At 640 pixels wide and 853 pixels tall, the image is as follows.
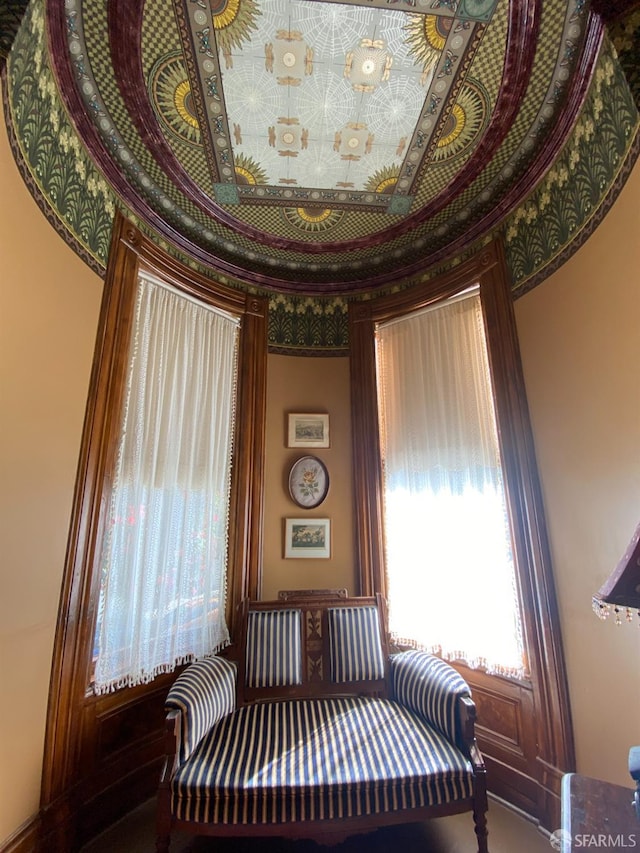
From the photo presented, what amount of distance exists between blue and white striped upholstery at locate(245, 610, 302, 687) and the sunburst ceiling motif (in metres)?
2.64

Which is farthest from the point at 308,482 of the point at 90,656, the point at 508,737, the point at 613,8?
the point at 613,8

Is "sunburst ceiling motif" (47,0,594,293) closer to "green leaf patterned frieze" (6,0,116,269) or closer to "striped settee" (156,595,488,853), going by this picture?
"green leaf patterned frieze" (6,0,116,269)

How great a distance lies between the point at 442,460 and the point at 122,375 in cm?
212

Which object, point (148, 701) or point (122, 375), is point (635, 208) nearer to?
point (122, 375)

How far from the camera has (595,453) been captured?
2000mm

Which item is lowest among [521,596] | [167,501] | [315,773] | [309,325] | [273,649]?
[315,773]

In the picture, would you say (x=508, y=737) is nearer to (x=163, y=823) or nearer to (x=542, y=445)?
(x=542, y=445)

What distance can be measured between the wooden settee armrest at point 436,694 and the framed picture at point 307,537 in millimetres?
878

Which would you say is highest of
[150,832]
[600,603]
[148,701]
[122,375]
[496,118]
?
[496,118]

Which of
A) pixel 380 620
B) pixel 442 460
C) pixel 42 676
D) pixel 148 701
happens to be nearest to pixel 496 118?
pixel 442 460

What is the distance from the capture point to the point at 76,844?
190cm

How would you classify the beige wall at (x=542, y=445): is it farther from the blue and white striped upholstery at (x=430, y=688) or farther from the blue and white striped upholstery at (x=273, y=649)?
the blue and white striped upholstery at (x=273, y=649)

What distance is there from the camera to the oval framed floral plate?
314cm

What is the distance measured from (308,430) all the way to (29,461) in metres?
1.90
